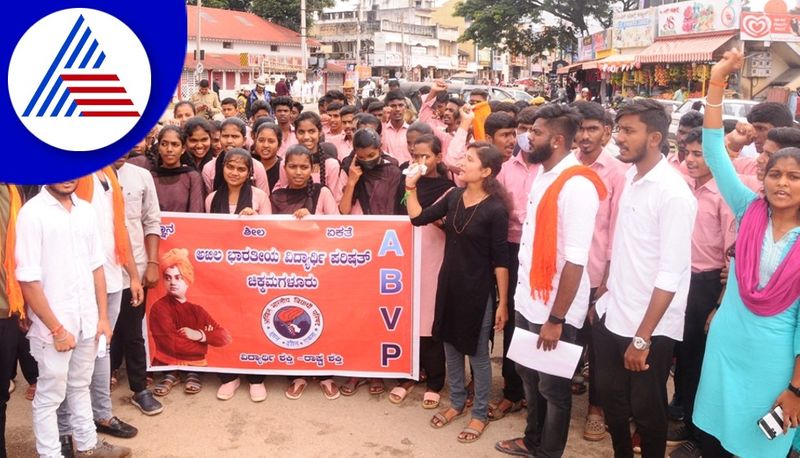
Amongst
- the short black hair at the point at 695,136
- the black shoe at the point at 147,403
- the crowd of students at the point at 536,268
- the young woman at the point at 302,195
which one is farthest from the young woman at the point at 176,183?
the short black hair at the point at 695,136

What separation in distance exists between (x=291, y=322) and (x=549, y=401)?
5.93 ft

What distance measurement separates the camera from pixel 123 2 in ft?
2.26

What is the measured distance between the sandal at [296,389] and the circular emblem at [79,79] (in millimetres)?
3707

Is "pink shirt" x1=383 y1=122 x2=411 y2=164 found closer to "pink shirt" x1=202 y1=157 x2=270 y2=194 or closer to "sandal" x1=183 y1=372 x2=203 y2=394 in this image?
"pink shirt" x1=202 y1=157 x2=270 y2=194

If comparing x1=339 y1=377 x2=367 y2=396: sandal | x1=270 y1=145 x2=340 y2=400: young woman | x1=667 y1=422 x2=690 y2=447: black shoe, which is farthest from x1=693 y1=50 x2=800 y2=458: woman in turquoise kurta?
x1=270 y1=145 x2=340 y2=400: young woman

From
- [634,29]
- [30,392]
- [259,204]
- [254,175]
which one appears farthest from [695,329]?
[634,29]

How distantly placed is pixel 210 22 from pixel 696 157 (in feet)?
158

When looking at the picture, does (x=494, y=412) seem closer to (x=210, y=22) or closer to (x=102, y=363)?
(x=102, y=363)

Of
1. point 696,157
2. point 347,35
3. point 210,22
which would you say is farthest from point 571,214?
point 347,35

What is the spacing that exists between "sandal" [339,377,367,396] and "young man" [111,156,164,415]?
112 centimetres

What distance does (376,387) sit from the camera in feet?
14.2

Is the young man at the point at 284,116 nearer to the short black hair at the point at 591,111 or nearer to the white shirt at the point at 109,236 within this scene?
the white shirt at the point at 109,236

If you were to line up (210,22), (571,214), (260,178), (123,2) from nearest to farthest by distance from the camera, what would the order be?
(123,2), (571,214), (260,178), (210,22)

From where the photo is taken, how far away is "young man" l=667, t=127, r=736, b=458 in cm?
357
